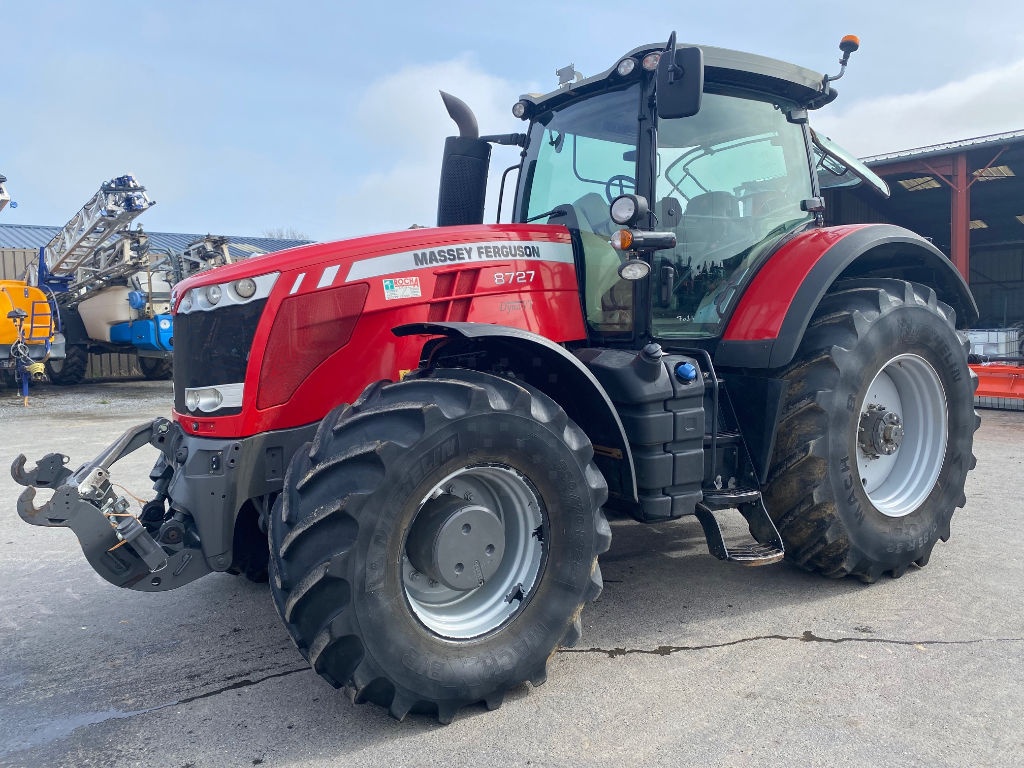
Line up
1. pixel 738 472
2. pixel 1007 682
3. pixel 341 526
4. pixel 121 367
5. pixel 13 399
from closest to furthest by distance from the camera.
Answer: pixel 341 526
pixel 1007 682
pixel 738 472
pixel 13 399
pixel 121 367

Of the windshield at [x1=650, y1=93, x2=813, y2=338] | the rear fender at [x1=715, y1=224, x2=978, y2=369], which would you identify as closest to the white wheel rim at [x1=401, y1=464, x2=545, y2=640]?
the windshield at [x1=650, y1=93, x2=813, y2=338]

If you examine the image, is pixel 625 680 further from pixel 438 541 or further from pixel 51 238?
pixel 51 238

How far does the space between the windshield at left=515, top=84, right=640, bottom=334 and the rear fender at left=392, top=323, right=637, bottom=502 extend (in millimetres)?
551

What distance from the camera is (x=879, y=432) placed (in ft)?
12.8

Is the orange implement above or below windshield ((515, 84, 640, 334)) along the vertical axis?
below

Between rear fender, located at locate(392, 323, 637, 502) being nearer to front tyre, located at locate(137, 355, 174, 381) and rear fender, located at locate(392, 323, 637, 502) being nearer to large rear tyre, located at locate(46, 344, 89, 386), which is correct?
large rear tyre, located at locate(46, 344, 89, 386)

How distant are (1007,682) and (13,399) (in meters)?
15.6

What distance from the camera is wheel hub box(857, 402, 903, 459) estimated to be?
390 cm

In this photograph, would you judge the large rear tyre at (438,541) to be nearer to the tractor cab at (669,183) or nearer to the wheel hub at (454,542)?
the wheel hub at (454,542)

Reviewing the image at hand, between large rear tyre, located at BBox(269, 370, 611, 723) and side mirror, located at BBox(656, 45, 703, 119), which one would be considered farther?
side mirror, located at BBox(656, 45, 703, 119)

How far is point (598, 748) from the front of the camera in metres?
2.48

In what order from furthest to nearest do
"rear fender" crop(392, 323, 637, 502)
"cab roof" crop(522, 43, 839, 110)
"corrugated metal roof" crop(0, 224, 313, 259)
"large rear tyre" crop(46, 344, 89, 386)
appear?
"corrugated metal roof" crop(0, 224, 313, 259) < "large rear tyre" crop(46, 344, 89, 386) < "cab roof" crop(522, 43, 839, 110) < "rear fender" crop(392, 323, 637, 502)

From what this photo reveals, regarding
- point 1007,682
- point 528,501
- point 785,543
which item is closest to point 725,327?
point 785,543

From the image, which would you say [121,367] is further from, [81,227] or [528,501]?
[528,501]
